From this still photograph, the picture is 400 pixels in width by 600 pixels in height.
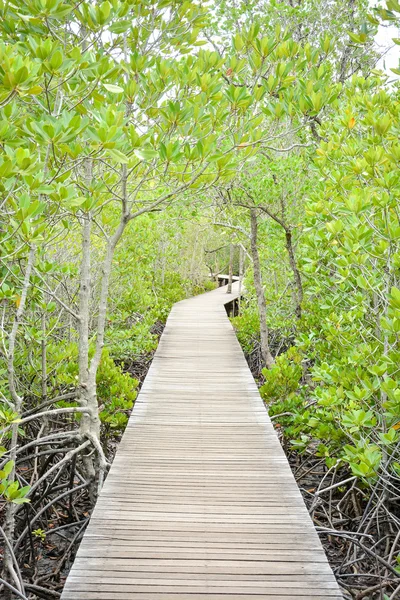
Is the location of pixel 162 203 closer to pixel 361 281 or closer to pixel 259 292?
pixel 361 281

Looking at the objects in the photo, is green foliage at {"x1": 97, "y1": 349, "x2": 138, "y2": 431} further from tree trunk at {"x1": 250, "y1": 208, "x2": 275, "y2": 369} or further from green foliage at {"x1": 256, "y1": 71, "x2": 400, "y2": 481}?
tree trunk at {"x1": 250, "y1": 208, "x2": 275, "y2": 369}

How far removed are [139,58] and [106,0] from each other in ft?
1.69

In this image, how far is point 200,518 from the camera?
238 cm

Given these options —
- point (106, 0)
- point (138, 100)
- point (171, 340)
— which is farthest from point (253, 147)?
point (171, 340)

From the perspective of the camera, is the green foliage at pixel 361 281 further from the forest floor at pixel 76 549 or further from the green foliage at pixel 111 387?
the green foliage at pixel 111 387

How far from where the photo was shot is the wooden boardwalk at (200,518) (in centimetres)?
192

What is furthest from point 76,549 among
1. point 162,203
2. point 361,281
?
point 361,281

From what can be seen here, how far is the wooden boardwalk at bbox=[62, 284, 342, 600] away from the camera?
192 centimetres

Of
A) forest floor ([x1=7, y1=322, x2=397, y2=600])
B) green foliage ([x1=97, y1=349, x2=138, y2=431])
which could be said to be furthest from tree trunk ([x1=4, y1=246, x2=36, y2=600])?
green foliage ([x1=97, y1=349, x2=138, y2=431])

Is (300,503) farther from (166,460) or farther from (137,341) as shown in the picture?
(137,341)

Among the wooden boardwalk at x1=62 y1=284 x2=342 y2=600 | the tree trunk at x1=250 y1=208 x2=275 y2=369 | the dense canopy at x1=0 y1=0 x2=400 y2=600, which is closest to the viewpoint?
the wooden boardwalk at x1=62 y1=284 x2=342 y2=600

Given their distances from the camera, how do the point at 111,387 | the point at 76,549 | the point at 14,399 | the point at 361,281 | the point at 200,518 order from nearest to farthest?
the point at 200,518, the point at 14,399, the point at 361,281, the point at 76,549, the point at 111,387

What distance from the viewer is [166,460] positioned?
9.87ft

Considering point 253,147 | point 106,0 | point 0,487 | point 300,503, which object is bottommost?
point 300,503
